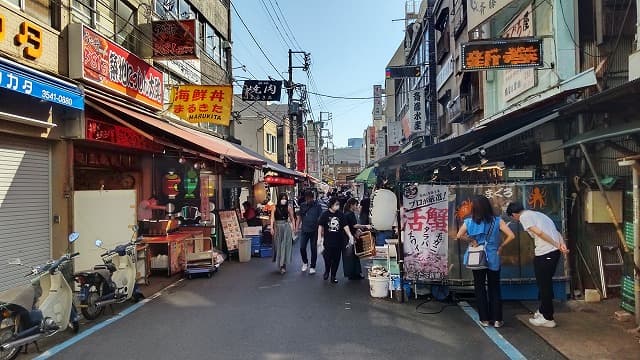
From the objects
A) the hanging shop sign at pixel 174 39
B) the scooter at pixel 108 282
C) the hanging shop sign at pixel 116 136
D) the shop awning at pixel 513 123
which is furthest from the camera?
the hanging shop sign at pixel 174 39

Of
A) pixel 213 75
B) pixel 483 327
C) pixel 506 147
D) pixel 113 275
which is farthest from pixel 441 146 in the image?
pixel 213 75

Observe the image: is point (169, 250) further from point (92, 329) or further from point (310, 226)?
point (92, 329)

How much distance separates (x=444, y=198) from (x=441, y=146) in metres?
3.82

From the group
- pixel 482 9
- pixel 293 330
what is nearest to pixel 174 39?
pixel 482 9

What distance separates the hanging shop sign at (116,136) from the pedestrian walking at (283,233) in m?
3.32

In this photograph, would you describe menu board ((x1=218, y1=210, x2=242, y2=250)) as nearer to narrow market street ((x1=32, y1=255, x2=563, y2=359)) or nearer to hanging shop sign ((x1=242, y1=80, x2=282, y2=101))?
narrow market street ((x1=32, y1=255, x2=563, y2=359))

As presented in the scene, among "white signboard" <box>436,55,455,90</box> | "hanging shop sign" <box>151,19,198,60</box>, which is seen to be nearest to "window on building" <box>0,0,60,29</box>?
"hanging shop sign" <box>151,19,198,60</box>

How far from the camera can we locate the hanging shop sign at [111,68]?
9.48 m

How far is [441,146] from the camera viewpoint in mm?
11766

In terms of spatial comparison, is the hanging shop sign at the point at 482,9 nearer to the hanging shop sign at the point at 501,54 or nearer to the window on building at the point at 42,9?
the hanging shop sign at the point at 501,54

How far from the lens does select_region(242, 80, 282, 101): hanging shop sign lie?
72.2 ft

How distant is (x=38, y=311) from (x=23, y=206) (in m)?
3.35

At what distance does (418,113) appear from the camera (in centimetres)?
→ 2522

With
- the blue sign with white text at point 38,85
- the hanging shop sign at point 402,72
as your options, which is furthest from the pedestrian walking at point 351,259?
the hanging shop sign at point 402,72
